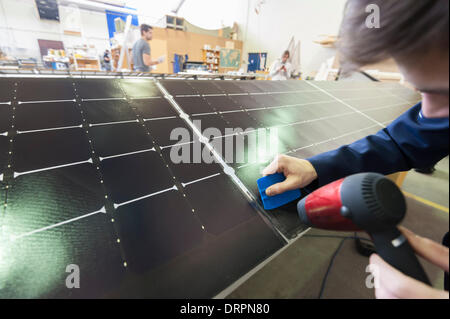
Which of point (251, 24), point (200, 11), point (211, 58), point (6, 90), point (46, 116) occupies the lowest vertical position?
point (46, 116)

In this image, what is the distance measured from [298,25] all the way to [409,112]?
35.4 feet

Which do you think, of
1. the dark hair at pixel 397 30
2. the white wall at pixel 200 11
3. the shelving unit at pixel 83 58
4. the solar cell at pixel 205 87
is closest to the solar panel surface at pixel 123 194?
the solar cell at pixel 205 87

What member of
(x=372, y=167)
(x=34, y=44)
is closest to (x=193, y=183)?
(x=372, y=167)

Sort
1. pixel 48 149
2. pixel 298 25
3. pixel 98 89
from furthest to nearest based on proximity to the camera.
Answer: pixel 298 25 < pixel 98 89 < pixel 48 149

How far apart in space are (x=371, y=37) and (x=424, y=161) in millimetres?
841

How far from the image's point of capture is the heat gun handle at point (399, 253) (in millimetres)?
611

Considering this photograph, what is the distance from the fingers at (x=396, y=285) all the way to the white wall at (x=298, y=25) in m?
8.73

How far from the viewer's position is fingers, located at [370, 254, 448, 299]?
0.56 metres

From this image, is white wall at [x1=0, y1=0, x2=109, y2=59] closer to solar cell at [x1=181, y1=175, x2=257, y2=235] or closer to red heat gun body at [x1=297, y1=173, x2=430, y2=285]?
solar cell at [x1=181, y1=175, x2=257, y2=235]

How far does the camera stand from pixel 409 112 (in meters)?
1.00

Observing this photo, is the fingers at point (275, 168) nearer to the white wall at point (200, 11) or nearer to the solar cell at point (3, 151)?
the solar cell at point (3, 151)

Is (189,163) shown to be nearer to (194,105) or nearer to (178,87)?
(194,105)

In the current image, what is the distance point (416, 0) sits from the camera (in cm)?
39

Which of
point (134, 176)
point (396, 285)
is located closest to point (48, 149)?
point (134, 176)
